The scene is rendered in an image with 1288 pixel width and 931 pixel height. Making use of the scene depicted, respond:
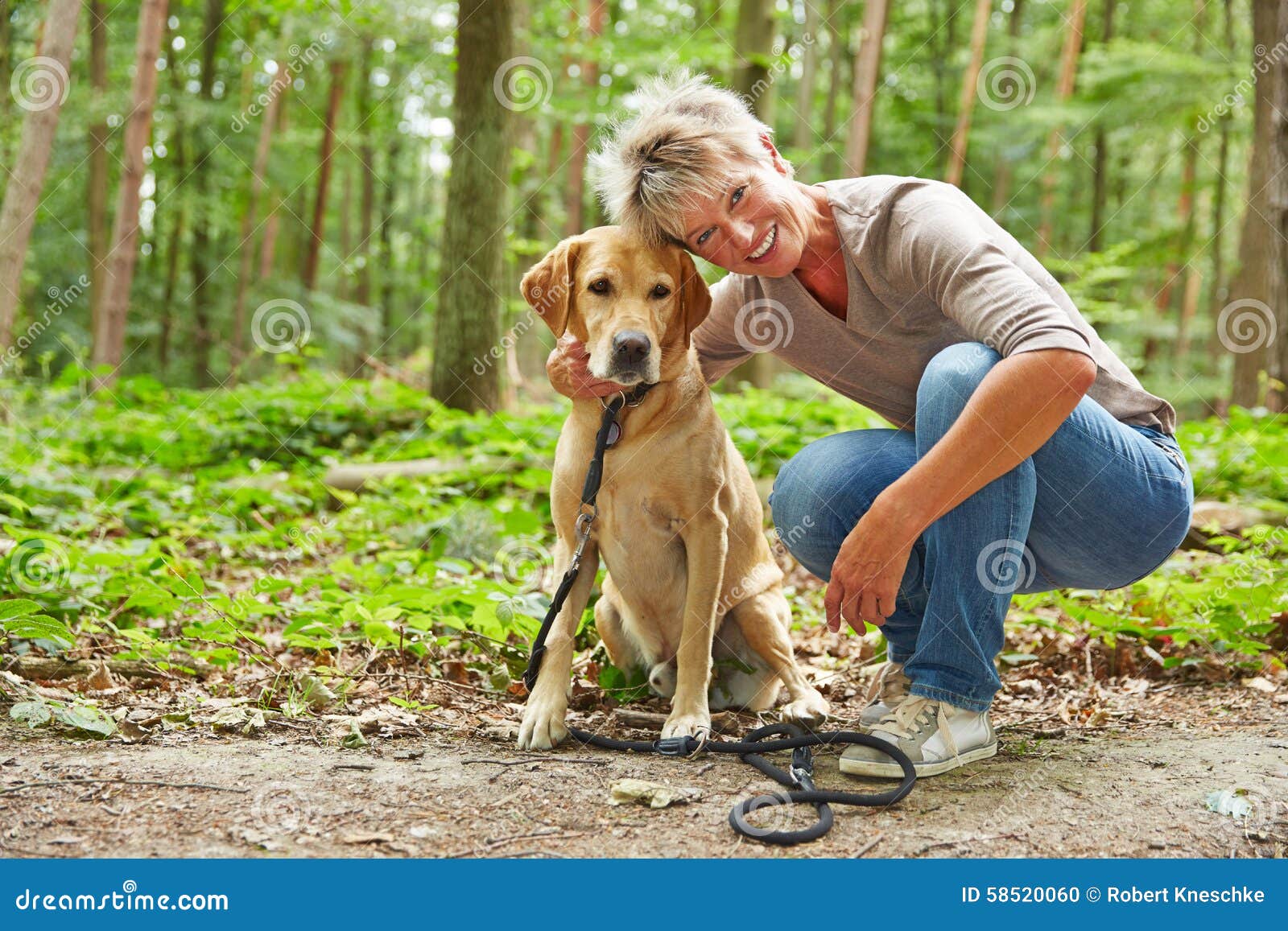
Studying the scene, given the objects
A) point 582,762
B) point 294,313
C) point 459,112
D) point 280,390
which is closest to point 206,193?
point 294,313

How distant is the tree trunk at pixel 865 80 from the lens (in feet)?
39.9

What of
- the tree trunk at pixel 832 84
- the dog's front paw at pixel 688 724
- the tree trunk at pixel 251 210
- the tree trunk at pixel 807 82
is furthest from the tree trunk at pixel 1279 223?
the tree trunk at pixel 251 210

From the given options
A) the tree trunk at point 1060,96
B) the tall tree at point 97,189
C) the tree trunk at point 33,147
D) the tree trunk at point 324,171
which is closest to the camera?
the tree trunk at point 33,147

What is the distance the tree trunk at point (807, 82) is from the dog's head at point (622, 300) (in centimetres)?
1045

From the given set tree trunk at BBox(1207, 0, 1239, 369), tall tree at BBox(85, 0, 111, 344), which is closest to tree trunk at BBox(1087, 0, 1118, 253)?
tree trunk at BBox(1207, 0, 1239, 369)

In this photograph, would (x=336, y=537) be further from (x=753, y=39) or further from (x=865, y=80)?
(x=865, y=80)

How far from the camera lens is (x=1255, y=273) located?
32.7 feet

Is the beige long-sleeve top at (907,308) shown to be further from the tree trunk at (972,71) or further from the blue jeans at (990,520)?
the tree trunk at (972,71)

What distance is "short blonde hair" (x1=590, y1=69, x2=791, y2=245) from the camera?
2.58 meters

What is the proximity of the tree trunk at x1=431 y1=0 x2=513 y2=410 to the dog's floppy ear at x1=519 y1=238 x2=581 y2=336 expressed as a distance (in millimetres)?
4782

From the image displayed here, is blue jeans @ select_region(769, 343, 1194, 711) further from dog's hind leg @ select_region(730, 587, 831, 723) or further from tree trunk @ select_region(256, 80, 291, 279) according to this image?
tree trunk @ select_region(256, 80, 291, 279)

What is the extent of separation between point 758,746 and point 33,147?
698cm

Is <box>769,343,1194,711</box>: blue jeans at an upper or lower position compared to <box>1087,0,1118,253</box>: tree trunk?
lower

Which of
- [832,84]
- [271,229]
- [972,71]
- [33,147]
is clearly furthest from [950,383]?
[271,229]
